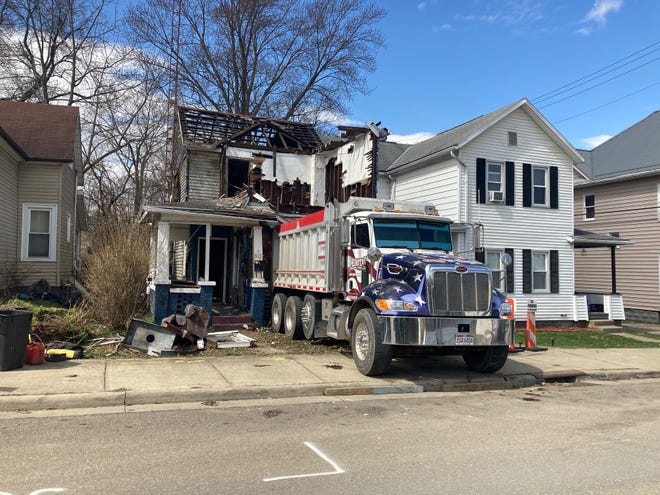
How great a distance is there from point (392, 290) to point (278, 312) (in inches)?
223

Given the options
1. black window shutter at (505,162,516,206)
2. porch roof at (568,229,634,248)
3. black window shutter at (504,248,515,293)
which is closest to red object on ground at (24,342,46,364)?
black window shutter at (504,248,515,293)

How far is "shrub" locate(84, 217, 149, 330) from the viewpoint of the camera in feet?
36.9

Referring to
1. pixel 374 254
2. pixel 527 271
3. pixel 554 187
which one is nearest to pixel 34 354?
pixel 374 254

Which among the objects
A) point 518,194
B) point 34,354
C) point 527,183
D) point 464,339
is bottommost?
point 34,354

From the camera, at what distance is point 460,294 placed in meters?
8.68

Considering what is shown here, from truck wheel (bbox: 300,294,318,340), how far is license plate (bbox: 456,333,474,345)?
12.4ft

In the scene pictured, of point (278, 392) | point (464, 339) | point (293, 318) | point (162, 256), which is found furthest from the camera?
point (162, 256)

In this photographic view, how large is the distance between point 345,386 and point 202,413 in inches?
94.5

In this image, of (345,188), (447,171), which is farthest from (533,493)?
(345,188)

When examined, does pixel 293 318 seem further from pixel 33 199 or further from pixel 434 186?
pixel 33 199

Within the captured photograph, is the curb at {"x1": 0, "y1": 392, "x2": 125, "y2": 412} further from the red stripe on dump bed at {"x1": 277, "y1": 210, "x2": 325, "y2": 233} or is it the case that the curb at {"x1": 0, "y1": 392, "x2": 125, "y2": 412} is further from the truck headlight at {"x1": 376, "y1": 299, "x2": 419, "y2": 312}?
the red stripe on dump bed at {"x1": 277, "y1": 210, "x2": 325, "y2": 233}

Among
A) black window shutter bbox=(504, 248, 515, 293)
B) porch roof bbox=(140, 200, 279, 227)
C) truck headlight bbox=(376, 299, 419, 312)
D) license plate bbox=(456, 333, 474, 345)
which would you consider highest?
porch roof bbox=(140, 200, 279, 227)

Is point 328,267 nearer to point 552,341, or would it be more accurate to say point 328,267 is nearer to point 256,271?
point 256,271

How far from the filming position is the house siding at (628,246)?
72.6ft
